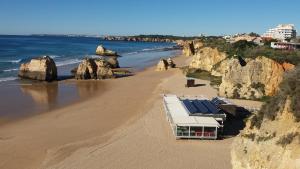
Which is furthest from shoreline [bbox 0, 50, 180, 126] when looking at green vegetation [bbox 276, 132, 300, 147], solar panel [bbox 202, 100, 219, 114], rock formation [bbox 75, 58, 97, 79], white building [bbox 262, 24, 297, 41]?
white building [bbox 262, 24, 297, 41]

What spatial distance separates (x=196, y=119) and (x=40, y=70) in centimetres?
2845

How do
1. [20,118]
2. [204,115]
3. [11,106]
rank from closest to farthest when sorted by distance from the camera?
[204,115] < [20,118] < [11,106]

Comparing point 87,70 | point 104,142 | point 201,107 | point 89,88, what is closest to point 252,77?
point 201,107

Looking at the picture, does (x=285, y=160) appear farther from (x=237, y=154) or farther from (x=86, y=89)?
(x=86, y=89)

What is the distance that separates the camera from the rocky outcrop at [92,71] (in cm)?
4612

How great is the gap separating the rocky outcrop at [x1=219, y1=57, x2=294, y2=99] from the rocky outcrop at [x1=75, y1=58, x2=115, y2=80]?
19.1 meters

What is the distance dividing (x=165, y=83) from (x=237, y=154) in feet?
99.3

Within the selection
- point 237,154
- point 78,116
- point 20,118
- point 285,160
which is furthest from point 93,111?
point 285,160

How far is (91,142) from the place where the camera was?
20953 millimetres

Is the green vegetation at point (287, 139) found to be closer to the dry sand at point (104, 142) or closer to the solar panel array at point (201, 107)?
the dry sand at point (104, 142)

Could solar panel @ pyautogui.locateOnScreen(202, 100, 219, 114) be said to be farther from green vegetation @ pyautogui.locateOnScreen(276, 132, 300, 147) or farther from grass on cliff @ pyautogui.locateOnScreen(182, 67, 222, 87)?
grass on cliff @ pyautogui.locateOnScreen(182, 67, 222, 87)

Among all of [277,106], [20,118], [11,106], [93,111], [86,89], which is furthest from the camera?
[86,89]

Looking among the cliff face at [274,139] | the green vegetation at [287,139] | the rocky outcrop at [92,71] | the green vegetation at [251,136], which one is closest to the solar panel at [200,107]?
the cliff face at [274,139]

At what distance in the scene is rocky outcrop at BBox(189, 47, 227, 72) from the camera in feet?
159
